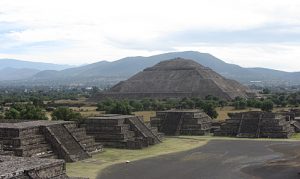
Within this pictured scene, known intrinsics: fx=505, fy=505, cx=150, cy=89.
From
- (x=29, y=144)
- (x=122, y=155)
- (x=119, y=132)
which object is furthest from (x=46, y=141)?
(x=119, y=132)

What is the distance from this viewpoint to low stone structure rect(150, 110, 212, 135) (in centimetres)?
6181

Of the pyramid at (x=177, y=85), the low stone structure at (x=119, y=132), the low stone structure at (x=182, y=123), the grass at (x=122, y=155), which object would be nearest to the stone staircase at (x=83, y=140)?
the grass at (x=122, y=155)

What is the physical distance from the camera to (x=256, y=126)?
5972 centimetres

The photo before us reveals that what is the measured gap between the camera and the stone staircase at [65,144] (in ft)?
132

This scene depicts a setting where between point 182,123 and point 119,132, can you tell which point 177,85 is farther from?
point 119,132

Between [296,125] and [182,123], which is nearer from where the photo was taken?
[182,123]

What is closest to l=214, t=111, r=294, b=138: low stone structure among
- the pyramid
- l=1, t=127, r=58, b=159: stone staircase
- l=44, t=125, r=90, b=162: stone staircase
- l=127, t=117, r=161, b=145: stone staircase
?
Answer: l=127, t=117, r=161, b=145: stone staircase

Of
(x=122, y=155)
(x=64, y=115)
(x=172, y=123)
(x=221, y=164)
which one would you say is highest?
(x=64, y=115)

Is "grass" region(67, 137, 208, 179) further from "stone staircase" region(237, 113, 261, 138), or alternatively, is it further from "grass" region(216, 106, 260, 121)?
"grass" region(216, 106, 260, 121)

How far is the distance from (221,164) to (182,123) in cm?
2388

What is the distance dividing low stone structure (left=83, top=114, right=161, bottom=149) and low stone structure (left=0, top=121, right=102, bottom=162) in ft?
15.7

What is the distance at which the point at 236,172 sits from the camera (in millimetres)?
35656

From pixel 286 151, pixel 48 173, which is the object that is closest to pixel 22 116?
pixel 286 151

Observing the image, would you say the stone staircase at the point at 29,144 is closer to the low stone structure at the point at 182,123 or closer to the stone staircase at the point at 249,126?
the low stone structure at the point at 182,123
